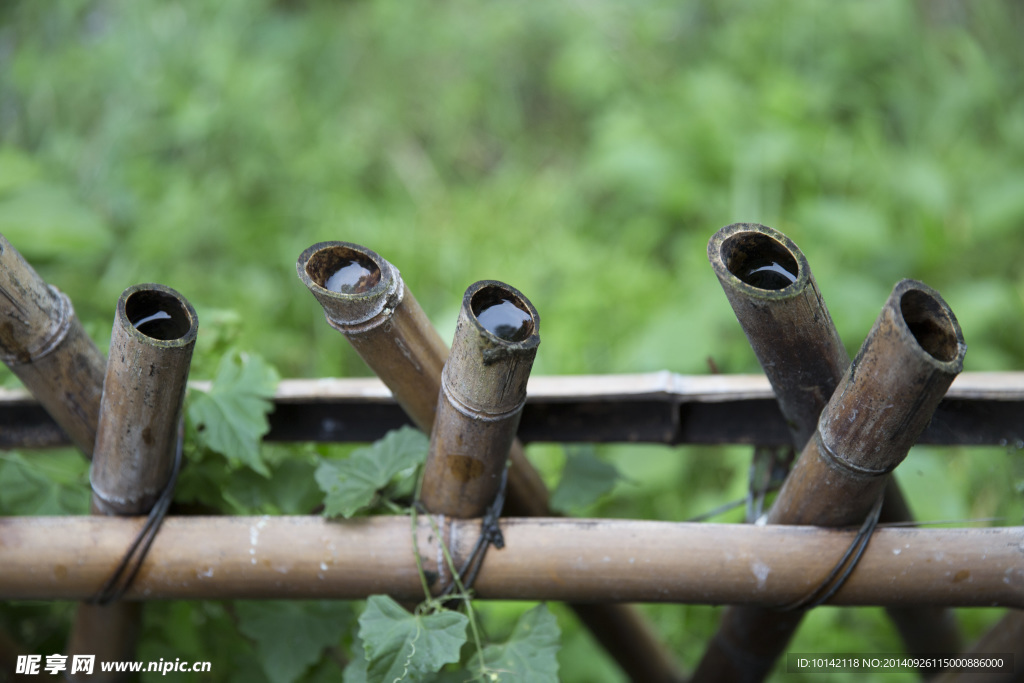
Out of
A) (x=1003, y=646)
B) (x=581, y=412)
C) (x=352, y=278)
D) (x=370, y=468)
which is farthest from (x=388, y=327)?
(x=1003, y=646)

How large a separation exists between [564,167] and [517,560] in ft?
8.20

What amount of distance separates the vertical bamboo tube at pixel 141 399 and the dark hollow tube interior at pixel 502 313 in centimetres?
26

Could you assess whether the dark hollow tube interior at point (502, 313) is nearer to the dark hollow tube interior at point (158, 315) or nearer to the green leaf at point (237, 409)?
the dark hollow tube interior at point (158, 315)

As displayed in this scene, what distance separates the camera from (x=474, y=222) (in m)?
2.75

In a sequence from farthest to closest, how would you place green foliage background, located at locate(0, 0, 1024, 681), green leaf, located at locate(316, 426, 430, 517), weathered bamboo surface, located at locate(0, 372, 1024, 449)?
green foliage background, located at locate(0, 0, 1024, 681) < weathered bamboo surface, located at locate(0, 372, 1024, 449) < green leaf, located at locate(316, 426, 430, 517)

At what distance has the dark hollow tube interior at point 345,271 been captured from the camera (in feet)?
2.21

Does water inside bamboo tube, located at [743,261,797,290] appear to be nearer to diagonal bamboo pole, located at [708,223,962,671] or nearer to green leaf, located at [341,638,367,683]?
diagonal bamboo pole, located at [708,223,962,671]

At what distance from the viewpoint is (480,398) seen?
68 centimetres

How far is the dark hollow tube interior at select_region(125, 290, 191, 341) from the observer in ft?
2.29

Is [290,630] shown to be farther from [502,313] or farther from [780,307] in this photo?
[780,307]

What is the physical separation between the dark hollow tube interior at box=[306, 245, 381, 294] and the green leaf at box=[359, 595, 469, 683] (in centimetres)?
31

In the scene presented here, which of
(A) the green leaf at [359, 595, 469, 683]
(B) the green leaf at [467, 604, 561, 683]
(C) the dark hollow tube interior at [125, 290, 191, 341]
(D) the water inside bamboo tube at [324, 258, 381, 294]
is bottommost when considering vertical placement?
(B) the green leaf at [467, 604, 561, 683]

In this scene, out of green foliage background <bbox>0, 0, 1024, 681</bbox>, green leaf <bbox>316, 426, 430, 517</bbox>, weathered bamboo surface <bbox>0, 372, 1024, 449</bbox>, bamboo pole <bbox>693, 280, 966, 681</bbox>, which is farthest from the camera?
green foliage background <bbox>0, 0, 1024, 681</bbox>

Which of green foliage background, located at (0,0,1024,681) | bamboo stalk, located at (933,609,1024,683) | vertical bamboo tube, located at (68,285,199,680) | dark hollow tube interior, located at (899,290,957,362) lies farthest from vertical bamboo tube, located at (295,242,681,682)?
green foliage background, located at (0,0,1024,681)
